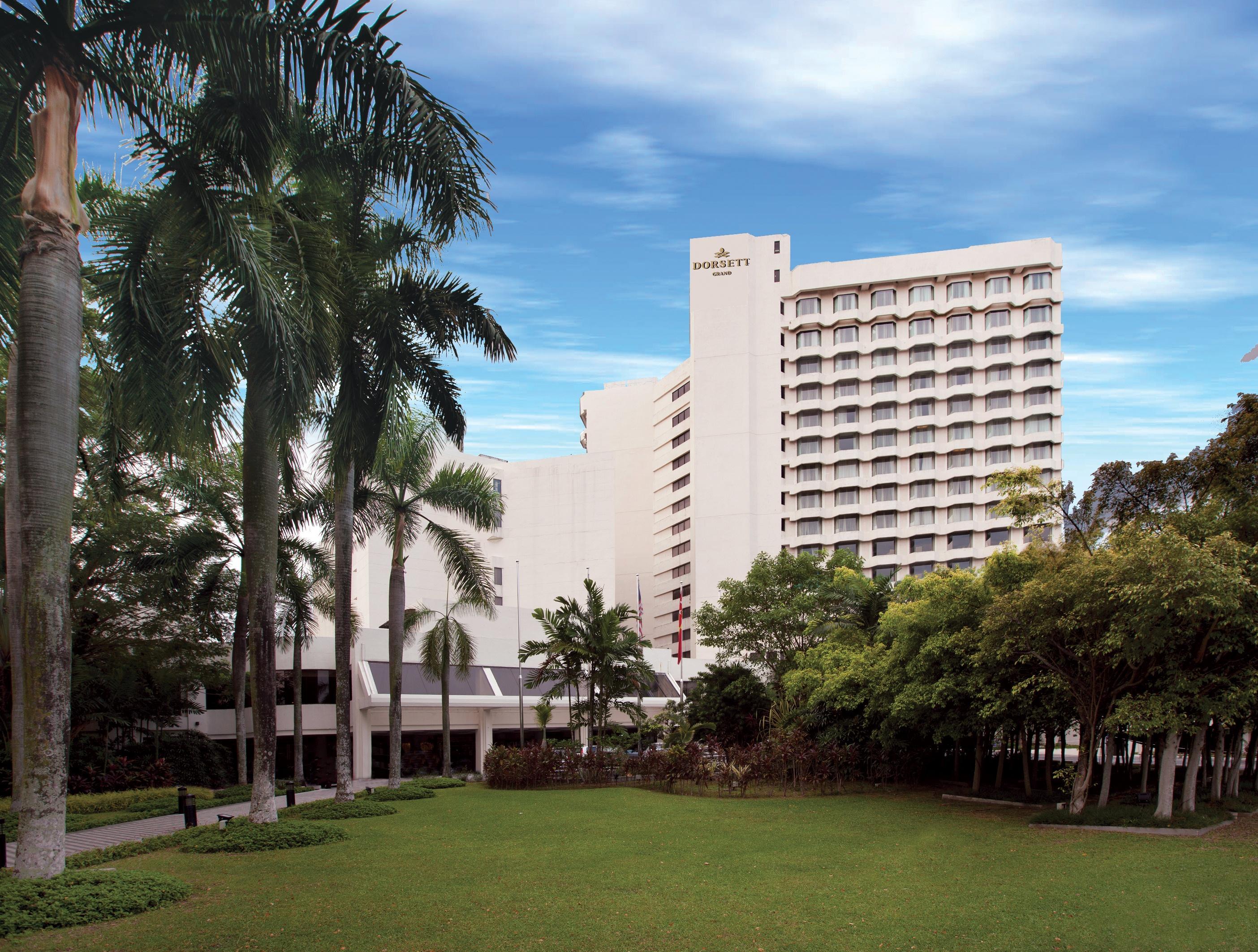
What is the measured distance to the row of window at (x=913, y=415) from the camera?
77.7 meters

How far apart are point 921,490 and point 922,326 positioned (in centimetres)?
1371

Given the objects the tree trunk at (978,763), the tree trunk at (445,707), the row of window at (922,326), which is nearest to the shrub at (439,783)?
the tree trunk at (445,707)

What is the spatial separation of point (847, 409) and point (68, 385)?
75.8 metres

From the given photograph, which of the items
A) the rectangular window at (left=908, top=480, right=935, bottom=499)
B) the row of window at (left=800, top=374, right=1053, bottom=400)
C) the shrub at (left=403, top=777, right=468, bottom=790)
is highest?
the row of window at (left=800, top=374, right=1053, bottom=400)

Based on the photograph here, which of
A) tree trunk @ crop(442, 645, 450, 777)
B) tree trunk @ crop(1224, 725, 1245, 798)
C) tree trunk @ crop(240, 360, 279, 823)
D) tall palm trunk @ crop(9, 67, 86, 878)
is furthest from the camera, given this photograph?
tree trunk @ crop(442, 645, 450, 777)

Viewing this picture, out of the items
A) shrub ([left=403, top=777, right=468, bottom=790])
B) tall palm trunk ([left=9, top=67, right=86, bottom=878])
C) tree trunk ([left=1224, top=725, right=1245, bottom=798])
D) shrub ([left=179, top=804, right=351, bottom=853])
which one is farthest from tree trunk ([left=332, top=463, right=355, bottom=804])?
tree trunk ([left=1224, top=725, right=1245, bottom=798])

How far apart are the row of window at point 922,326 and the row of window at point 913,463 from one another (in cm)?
1001

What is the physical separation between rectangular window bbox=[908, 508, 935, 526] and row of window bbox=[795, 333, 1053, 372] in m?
12.4

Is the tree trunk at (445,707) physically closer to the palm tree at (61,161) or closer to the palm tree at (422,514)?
the palm tree at (422,514)

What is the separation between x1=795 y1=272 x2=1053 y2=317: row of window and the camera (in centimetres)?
7812

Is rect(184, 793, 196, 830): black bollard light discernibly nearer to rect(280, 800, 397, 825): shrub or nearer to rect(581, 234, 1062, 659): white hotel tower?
rect(280, 800, 397, 825): shrub

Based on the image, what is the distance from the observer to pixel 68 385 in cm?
1059

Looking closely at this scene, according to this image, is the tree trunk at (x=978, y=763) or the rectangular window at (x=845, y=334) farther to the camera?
the rectangular window at (x=845, y=334)

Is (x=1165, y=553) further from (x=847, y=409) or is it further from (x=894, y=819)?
(x=847, y=409)
